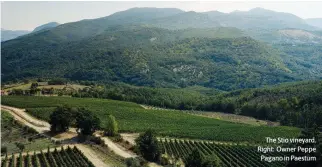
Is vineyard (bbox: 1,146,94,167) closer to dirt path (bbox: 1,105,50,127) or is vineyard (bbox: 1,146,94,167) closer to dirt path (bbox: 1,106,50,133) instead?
dirt path (bbox: 1,106,50,133)

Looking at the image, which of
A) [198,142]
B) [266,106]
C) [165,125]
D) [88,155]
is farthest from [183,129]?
[266,106]

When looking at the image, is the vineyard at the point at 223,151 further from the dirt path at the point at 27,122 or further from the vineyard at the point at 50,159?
the dirt path at the point at 27,122

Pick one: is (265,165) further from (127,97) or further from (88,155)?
(127,97)

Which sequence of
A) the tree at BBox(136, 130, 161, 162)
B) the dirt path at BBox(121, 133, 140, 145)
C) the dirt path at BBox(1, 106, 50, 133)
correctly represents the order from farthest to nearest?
1. the dirt path at BBox(1, 106, 50, 133)
2. the dirt path at BBox(121, 133, 140, 145)
3. the tree at BBox(136, 130, 161, 162)

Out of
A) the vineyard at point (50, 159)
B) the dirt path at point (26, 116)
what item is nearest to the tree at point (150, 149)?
the vineyard at point (50, 159)

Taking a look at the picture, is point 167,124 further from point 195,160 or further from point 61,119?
point 195,160

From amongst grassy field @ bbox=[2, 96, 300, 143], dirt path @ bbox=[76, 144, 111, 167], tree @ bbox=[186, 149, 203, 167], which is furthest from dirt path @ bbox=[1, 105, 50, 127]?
tree @ bbox=[186, 149, 203, 167]

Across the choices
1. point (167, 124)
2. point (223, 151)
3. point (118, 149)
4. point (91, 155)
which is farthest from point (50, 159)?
point (167, 124)

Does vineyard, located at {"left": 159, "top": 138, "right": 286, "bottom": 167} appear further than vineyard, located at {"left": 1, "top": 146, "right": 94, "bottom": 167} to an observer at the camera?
Yes
